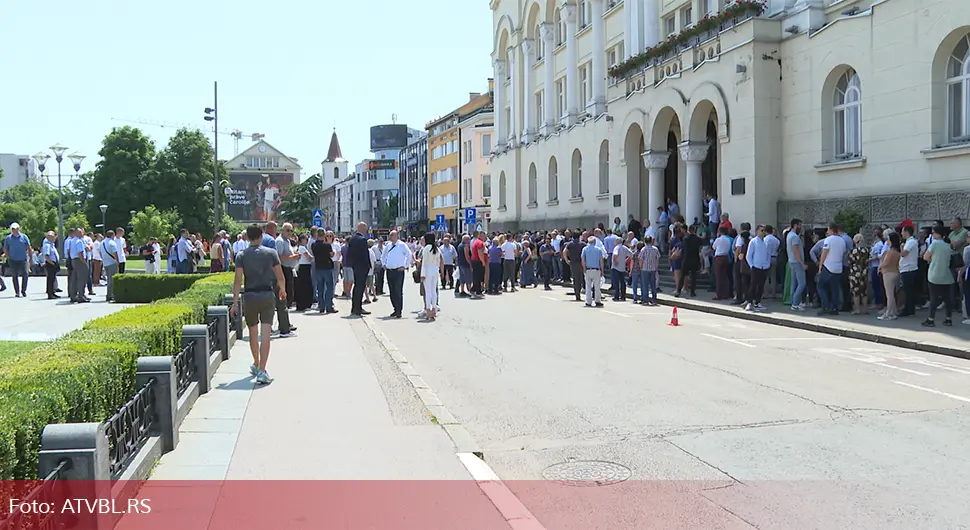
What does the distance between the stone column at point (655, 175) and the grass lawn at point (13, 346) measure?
20100 mm

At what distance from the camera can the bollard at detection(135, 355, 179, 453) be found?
634cm

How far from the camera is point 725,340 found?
45.8ft

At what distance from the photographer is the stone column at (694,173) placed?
25.6m

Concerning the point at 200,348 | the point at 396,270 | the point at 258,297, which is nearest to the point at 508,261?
the point at 396,270

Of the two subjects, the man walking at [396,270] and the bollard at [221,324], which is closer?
the bollard at [221,324]

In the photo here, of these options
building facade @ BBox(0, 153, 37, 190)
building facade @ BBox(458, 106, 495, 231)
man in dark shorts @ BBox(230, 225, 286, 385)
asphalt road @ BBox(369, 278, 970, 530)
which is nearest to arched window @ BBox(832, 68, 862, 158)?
asphalt road @ BBox(369, 278, 970, 530)

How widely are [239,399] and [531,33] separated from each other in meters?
38.2

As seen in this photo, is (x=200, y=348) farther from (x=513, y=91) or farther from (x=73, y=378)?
(x=513, y=91)

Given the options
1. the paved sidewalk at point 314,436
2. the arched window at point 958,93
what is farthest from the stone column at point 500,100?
the paved sidewalk at point 314,436

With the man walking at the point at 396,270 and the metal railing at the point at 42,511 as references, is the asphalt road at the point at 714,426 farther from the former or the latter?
the man walking at the point at 396,270

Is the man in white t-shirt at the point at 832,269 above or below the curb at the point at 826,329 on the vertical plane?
above

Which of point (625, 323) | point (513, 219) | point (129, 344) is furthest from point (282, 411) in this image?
point (513, 219)

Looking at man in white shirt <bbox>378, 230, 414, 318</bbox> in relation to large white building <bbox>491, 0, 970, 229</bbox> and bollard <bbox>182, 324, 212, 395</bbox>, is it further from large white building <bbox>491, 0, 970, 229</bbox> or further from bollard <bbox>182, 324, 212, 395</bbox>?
large white building <bbox>491, 0, 970, 229</bbox>

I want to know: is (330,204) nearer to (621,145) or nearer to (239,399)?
(621,145)
